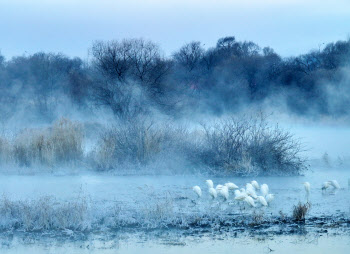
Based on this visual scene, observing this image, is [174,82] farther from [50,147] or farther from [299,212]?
[299,212]

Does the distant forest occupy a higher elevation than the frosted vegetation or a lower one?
higher

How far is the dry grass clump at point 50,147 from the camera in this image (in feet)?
59.3

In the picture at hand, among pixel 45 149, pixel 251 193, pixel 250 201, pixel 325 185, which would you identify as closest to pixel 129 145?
pixel 45 149

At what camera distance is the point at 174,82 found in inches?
1251

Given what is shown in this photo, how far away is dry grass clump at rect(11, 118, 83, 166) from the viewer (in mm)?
18078

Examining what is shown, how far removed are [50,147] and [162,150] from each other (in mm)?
3103

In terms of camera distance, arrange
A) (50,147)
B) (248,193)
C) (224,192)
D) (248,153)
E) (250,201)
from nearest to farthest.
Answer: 1. (250,201)
2. (248,193)
3. (224,192)
4. (248,153)
5. (50,147)

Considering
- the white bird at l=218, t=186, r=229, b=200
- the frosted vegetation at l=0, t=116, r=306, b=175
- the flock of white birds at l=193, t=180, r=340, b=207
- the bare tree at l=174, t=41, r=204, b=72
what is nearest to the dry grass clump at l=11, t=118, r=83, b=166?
the frosted vegetation at l=0, t=116, r=306, b=175

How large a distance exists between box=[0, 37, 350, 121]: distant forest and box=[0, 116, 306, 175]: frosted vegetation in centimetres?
687

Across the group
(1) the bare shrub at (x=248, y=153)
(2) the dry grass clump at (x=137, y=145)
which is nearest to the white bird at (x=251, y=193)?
(1) the bare shrub at (x=248, y=153)

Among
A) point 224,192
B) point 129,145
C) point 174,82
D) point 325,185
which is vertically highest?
point 174,82

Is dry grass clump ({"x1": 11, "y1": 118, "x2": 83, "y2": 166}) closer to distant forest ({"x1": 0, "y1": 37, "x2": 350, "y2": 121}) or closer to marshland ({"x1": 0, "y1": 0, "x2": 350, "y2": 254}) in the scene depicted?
marshland ({"x1": 0, "y1": 0, "x2": 350, "y2": 254})

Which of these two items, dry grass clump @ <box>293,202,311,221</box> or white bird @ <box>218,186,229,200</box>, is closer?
dry grass clump @ <box>293,202,311,221</box>

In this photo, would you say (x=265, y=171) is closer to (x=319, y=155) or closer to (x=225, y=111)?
(x=319, y=155)
